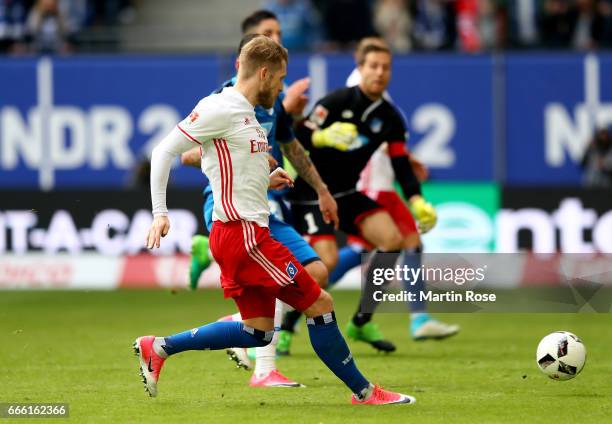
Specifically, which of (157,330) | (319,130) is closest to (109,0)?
(157,330)

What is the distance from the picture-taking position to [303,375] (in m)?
9.60

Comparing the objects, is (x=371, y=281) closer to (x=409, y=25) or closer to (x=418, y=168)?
(x=418, y=168)

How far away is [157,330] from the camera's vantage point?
12.7 metres

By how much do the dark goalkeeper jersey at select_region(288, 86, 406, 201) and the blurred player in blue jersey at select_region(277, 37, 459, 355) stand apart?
23 centimetres

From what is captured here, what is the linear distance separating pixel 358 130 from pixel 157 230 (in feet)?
12.9

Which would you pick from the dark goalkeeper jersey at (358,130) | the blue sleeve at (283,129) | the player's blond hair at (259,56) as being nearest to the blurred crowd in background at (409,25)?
the dark goalkeeper jersey at (358,130)

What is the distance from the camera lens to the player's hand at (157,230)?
23.7 ft

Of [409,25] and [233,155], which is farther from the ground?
[233,155]

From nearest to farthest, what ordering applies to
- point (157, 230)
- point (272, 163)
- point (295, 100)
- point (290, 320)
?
point (157, 230), point (272, 163), point (295, 100), point (290, 320)

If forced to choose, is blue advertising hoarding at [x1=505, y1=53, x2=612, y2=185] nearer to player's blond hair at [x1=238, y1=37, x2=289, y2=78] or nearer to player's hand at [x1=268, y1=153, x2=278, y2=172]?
player's hand at [x1=268, y1=153, x2=278, y2=172]

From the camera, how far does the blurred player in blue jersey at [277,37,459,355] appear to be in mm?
11062

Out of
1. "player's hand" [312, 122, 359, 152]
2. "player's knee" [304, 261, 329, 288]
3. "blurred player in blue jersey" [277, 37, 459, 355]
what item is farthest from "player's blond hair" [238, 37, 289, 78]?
"blurred player in blue jersey" [277, 37, 459, 355]

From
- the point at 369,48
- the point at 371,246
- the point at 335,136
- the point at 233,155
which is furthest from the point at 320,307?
the point at 371,246

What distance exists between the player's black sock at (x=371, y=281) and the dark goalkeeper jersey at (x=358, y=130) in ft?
1.95
